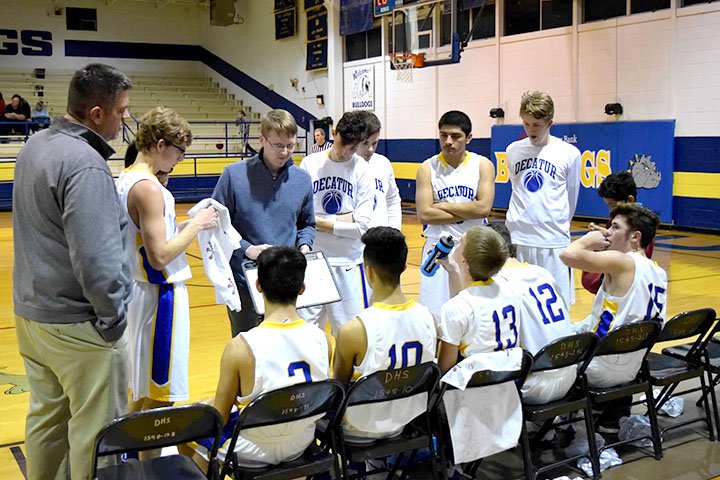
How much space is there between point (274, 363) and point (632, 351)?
70.1 inches

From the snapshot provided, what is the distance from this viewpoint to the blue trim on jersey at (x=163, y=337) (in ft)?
10.9

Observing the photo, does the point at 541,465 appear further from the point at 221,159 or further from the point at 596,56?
the point at 221,159

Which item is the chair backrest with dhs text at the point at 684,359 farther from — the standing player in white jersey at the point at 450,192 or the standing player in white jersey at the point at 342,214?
the standing player in white jersey at the point at 342,214

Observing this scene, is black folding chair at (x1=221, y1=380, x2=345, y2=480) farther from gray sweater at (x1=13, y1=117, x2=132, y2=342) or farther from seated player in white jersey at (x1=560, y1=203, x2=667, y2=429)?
seated player in white jersey at (x1=560, y1=203, x2=667, y2=429)

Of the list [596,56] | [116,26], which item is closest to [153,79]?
[116,26]

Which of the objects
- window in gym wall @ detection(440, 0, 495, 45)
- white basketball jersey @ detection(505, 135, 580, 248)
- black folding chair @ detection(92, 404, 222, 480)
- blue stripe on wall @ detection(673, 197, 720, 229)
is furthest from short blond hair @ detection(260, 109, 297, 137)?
window in gym wall @ detection(440, 0, 495, 45)

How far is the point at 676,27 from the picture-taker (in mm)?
12297

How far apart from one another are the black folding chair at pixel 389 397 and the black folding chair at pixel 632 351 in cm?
89

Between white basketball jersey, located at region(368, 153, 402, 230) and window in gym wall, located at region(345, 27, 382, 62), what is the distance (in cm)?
1401

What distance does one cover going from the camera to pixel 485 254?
3348 mm

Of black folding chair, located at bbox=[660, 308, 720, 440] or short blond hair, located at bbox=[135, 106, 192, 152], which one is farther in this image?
black folding chair, located at bbox=[660, 308, 720, 440]

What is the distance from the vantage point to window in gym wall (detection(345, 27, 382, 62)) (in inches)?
736

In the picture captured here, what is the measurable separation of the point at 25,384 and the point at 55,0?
21.7 metres

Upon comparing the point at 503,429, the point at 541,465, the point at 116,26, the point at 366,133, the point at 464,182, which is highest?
the point at 116,26
